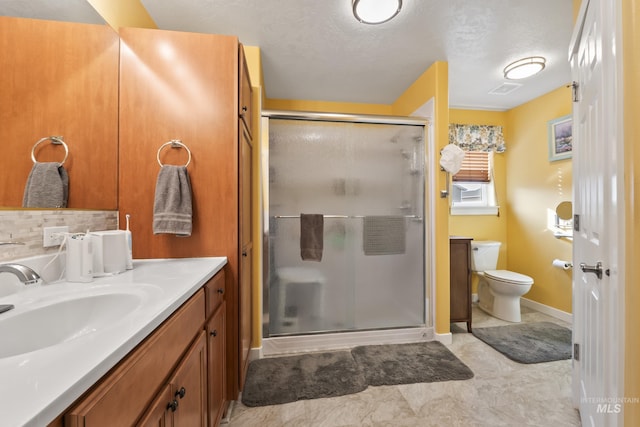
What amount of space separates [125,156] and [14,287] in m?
0.74

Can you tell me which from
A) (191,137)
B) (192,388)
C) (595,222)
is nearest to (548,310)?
(595,222)

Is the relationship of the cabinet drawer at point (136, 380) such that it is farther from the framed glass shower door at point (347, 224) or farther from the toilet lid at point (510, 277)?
the toilet lid at point (510, 277)

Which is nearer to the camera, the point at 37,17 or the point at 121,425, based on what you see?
the point at 121,425

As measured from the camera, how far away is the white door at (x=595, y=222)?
0.89 meters

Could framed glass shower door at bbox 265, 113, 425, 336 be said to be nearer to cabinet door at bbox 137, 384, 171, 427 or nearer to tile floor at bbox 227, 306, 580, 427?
tile floor at bbox 227, 306, 580, 427

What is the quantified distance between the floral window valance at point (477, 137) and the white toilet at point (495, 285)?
117cm

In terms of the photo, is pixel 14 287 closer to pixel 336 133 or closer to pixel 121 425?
pixel 121 425

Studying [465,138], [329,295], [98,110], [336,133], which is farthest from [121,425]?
[465,138]

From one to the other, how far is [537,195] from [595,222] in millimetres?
2181

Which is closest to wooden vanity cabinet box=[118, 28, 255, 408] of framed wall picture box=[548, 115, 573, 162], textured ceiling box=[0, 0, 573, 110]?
textured ceiling box=[0, 0, 573, 110]

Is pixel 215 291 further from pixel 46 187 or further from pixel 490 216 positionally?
pixel 490 216

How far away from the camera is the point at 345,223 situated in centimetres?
226

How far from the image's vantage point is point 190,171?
1417 mm

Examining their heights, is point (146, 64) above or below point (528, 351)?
above
